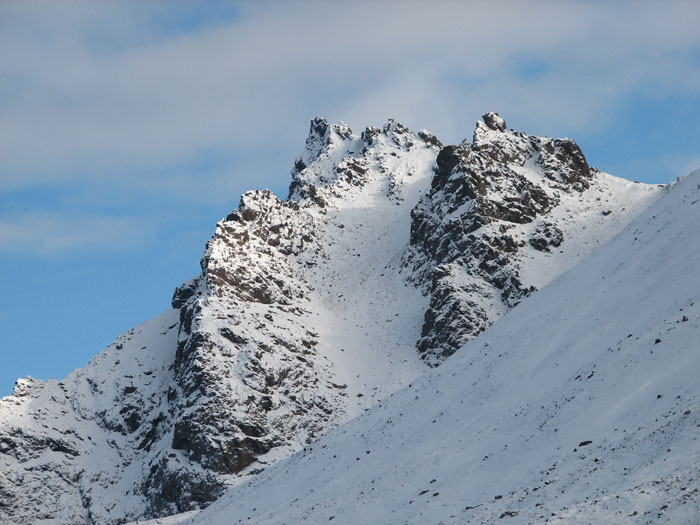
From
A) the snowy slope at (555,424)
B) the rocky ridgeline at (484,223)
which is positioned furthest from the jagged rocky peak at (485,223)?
the snowy slope at (555,424)

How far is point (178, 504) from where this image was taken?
270 ft

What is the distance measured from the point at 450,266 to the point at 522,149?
3183 centimetres

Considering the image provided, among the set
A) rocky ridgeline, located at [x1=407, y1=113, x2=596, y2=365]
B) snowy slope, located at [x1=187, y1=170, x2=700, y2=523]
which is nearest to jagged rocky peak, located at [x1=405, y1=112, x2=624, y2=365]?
rocky ridgeline, located at [x1=407, y1=113, x2=596, y2=365]

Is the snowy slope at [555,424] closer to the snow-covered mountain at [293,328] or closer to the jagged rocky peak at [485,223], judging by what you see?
the snow-covered mountain at [293,328]

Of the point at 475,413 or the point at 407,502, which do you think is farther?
the point at 475,413

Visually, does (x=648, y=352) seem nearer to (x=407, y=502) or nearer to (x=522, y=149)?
(x=407, y=502)

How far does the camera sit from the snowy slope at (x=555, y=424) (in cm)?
3022

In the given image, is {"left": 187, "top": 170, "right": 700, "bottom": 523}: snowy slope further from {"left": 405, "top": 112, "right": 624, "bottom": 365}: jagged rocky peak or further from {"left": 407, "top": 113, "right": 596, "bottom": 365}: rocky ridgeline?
{"left": 405, "top": 112, "right": 624, "bottom": 365}: jagged rocky peak

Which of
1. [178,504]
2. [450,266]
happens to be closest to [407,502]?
[178,504]

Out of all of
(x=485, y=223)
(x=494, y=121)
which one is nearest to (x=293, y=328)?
(x=485, y=223)

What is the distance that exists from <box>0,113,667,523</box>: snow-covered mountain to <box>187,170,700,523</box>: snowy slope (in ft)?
101

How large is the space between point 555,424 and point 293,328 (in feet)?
211

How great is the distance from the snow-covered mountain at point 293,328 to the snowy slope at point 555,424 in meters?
30.9

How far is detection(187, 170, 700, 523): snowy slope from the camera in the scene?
99.1ft
